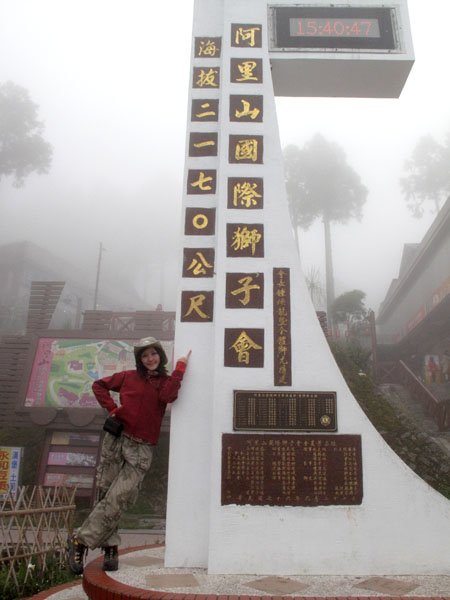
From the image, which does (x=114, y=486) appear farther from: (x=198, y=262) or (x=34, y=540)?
(x=34, y=540)

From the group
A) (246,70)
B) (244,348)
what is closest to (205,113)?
(246,70)

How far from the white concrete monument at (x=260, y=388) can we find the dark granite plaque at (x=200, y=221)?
11 mm

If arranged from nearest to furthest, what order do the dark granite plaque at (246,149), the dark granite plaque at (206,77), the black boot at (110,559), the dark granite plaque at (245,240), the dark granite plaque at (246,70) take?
1. the black boot at (110,559)
2. the dark granite plaque at (245,240)
3. the dark granite plaque at (246,149)
4. the dark granite plaque at (246,70)
5. the dark granite plaque at (206,77)

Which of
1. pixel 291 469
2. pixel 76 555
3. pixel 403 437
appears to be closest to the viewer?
pixel 76 555

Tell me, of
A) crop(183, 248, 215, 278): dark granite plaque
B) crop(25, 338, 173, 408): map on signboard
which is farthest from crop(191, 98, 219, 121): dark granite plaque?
crop(25, 338, 173, 408): map on signboard

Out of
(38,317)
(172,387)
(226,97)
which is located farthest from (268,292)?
(38,317)

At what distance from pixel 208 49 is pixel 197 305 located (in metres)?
2.92

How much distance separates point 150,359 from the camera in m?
3.92

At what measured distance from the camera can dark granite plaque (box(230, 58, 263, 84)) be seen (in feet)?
16.3

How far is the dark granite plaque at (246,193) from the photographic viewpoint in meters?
4.59

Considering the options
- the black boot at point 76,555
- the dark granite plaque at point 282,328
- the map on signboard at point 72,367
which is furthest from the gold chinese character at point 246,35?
the map on signboard at point 72,367

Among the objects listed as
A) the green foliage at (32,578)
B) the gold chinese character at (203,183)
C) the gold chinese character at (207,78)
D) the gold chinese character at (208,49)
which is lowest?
the green foliage at (32,578)

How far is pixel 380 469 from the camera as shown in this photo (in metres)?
3.85

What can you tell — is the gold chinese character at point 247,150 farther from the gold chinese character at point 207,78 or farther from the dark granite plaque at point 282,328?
the dark granite plaque at point 282,328
